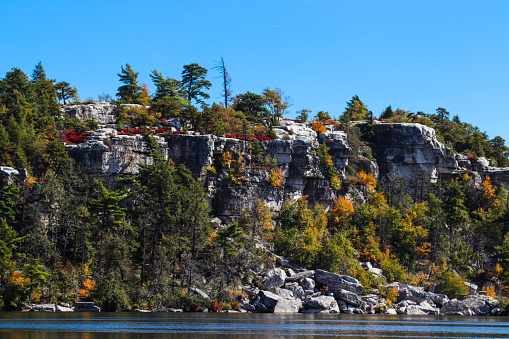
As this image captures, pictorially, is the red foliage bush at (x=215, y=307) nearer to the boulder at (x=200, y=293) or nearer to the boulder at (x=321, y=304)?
the boulder at (x=200, y=293)

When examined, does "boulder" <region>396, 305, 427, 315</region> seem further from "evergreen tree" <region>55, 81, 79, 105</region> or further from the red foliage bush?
"evergreen tree" <region>55, 81, 79, 105</region>

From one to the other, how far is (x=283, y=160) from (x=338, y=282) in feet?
82.5

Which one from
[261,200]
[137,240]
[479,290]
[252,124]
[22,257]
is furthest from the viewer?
[252,124]

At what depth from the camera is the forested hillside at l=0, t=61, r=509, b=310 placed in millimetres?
60688

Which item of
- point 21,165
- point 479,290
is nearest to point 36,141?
point 21,165

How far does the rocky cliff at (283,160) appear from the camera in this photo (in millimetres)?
75562

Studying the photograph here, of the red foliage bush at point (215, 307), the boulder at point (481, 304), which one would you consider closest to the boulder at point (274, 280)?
the red foliage bush at point (215, 307)

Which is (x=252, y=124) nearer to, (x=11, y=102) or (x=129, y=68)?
(x=129, y=68)

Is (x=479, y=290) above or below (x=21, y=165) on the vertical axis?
below

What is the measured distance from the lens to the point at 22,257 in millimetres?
56844

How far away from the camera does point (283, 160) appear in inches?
3428

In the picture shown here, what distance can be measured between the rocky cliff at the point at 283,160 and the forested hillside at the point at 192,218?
1009 mm

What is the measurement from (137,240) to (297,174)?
28298mm

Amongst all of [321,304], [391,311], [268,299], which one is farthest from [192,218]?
[391,311]
